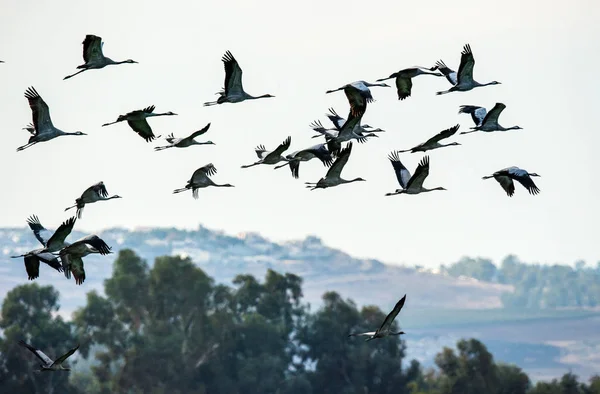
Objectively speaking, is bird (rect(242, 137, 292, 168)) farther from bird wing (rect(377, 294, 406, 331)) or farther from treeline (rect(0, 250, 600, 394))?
treeline (rect(0, 250, 600, 394))

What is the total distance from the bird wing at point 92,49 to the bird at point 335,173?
680 centimetres

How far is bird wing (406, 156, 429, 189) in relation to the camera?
4084 cm

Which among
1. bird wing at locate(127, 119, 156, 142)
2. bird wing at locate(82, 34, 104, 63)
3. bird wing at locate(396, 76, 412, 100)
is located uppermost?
bird wing at locate(82, 34, 104, 63)

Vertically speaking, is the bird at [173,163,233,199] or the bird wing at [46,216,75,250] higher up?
the bird at [173,163,233,199]

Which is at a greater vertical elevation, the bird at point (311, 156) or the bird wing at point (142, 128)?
the bird wing at point (142, 128)

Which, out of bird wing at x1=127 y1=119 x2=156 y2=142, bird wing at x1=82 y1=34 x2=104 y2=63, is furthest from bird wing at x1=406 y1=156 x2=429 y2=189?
bird wing at x1=82 y1=34 x2=104 y2=63

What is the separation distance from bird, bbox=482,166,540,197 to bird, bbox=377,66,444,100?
12.0 ft

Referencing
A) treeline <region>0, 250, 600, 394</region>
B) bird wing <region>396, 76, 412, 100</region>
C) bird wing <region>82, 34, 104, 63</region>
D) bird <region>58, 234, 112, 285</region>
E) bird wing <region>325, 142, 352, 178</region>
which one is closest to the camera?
bird <region>58, 234, 112, 285</region>

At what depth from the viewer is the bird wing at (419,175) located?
40.8 meters

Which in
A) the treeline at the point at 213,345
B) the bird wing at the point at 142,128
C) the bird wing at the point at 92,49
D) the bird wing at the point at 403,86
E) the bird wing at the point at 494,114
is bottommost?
the treeline at the point at 213,345

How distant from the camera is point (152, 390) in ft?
381

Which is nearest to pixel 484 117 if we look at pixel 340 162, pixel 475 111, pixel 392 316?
pixel 475 111

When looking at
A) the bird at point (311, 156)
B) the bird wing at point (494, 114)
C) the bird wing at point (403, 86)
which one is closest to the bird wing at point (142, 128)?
the bird at point (311, 156)

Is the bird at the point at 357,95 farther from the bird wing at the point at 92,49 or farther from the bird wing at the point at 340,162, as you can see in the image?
the bird wing at the point at 92,49
